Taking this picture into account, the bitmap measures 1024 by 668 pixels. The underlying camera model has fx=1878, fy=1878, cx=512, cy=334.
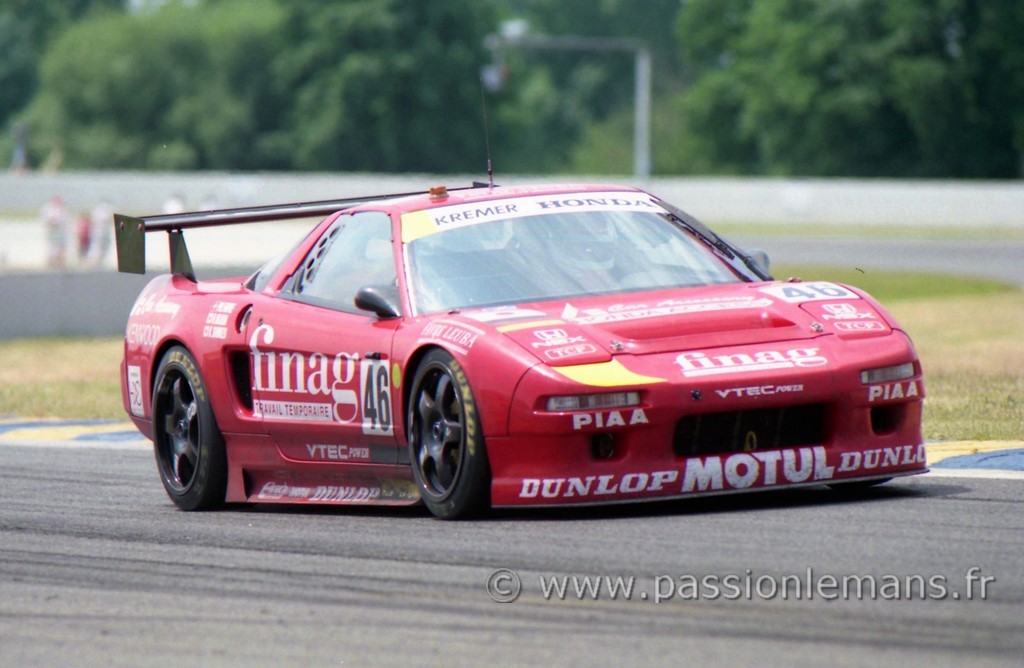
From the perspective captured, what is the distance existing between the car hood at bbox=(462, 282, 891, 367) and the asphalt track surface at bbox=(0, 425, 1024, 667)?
1.91ft

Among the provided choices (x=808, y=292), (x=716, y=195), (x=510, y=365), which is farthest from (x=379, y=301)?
(x=716, y=195)

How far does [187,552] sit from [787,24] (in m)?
62.8

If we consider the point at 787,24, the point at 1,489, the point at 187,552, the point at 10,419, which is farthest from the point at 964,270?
the point at 787,24

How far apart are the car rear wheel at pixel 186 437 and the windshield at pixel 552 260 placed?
4.25 ft

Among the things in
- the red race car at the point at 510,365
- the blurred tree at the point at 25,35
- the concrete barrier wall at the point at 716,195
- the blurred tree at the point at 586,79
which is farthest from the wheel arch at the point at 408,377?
the blurred tree at the point at 25,35

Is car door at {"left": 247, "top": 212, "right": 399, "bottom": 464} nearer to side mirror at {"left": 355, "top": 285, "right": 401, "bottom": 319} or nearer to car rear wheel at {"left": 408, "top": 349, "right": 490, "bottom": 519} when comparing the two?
side mirror at {"left": 355, "top": 285, "right": 401, "bottom": 319}

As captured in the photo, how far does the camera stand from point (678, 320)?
6.59 metres

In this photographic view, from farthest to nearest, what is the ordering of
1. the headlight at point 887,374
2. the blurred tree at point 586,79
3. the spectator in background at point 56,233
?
the blurred tree at point 586,79 < the spectator in background at point 56,233 < the headlight at point 887,374

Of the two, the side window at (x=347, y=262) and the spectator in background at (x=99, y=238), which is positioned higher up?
the side window at (x=347, y=262)

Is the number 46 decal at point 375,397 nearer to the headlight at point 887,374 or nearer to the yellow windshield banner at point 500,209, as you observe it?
the yellow windshield banner at point 500,209

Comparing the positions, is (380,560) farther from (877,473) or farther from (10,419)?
(10,419)

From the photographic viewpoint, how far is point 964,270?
29.4 metres

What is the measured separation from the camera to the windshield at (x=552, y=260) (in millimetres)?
7039

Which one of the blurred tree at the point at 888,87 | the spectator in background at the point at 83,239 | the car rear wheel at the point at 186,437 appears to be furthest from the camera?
the blurred tree at the point at 888,87
